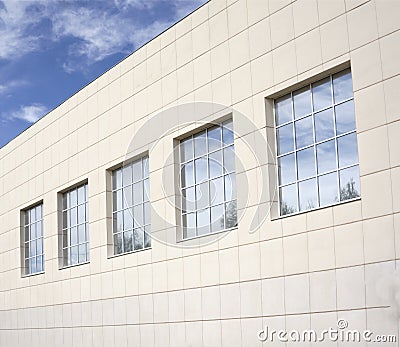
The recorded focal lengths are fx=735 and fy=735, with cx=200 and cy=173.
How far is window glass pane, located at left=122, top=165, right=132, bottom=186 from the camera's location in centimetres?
2147

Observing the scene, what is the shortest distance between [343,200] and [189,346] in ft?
19.2

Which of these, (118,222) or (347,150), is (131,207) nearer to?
(118,222)

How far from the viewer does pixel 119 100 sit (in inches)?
862

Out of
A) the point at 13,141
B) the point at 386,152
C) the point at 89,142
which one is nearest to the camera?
the point at 386,152

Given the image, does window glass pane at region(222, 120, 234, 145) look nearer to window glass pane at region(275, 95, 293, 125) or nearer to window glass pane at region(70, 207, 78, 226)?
window glass pane at region(275, 95, 293, 125)

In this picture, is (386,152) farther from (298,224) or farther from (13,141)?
(13,141)

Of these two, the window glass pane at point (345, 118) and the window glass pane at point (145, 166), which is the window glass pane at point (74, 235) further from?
the window glass pane at point (345, 118)

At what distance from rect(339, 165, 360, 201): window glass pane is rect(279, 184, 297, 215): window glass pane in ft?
4.62

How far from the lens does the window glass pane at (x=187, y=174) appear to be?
1884 cm

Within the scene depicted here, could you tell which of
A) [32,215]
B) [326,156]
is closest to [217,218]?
[326,156]

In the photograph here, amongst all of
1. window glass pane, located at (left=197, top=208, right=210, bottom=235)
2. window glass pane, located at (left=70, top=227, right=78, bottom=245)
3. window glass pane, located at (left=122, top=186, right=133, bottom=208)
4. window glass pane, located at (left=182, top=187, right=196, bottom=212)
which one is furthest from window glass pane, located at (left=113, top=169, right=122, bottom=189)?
window glass pane, located at (left=197, top=208, right=210, bottom=235)

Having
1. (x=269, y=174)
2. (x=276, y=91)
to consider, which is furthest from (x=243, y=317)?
(x=276, y=91)

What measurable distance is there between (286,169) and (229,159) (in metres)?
1.87

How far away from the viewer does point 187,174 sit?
19031mm
